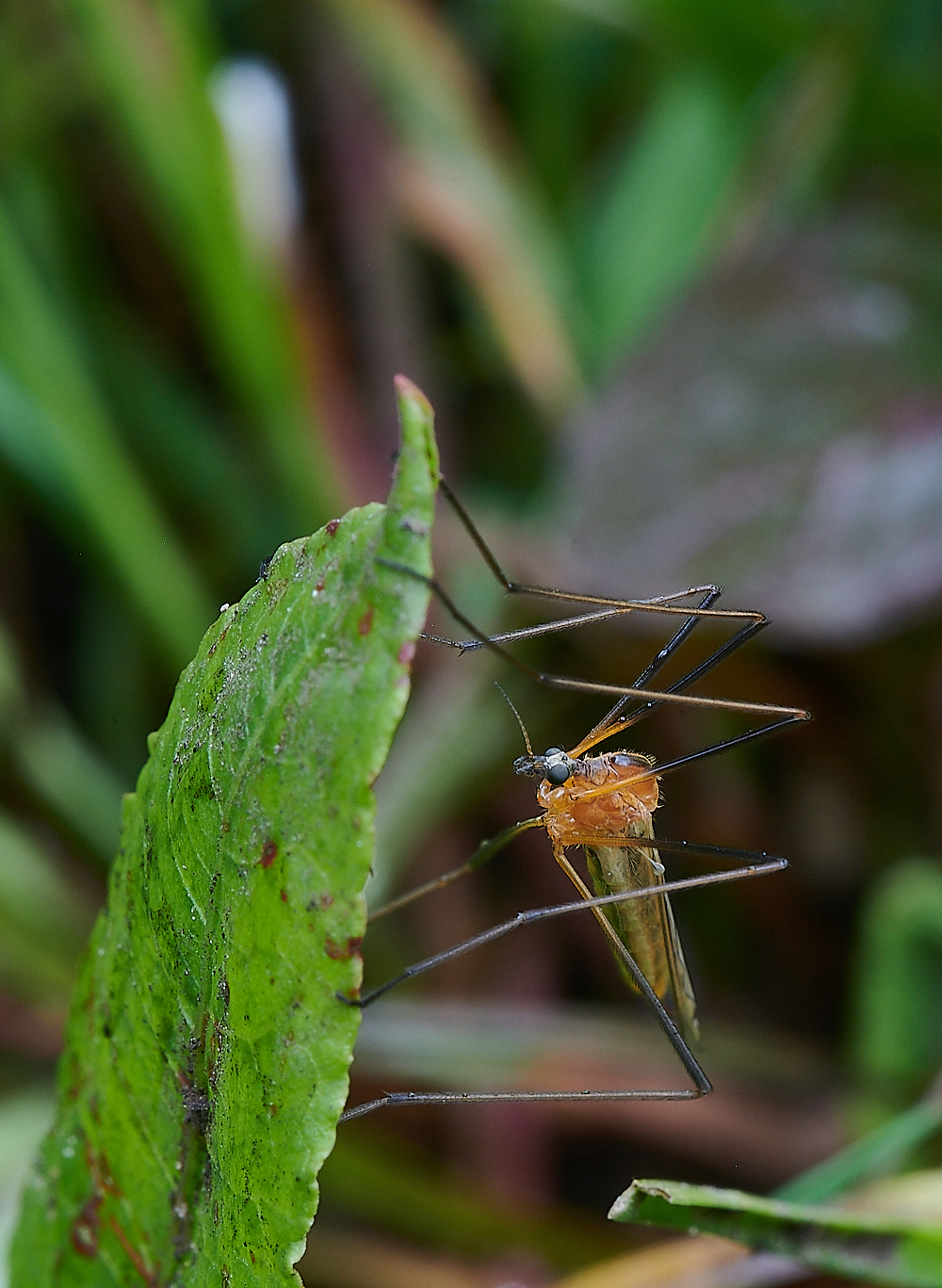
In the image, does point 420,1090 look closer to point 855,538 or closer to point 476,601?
point 476,601

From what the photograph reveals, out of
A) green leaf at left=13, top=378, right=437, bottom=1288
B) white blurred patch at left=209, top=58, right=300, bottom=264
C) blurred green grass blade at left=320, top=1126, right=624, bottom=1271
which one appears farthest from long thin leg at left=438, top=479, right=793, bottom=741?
white blurred patch at left=209, top=58, right=300, bottom=264

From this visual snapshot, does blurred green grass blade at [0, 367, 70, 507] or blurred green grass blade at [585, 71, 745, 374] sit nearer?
blurred green grass blade at [0, 367, 70, 507]

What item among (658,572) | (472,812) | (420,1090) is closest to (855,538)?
(658,572)

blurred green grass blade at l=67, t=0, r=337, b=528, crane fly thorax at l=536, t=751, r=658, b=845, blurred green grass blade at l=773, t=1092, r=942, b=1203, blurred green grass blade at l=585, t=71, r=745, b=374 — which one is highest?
blurred green grass blade at l=585, t=71, r=745, b=374

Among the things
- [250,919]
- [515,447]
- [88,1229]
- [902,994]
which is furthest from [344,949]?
[515,447]

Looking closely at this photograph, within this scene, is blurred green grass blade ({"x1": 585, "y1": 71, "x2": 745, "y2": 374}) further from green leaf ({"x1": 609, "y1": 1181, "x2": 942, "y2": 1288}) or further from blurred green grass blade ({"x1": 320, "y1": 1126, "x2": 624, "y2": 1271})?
green leaf ({"x1": 609, "y1": 1181, "x2": 942, "y2": 1288})

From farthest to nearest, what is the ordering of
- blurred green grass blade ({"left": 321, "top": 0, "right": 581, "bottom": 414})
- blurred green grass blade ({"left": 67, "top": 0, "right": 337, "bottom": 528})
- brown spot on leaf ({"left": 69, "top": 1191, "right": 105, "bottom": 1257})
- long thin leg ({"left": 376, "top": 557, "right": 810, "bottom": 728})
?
blurred green grass blade ({"left": 321, "top": 0, "right": 581, "bottom": 414}) → blurred green grass blade ({"left": 67, "top": 0, "right": 337, "bottom": 528}) → long thin leg ({"left": 376, "top": 557, "right": 810, "bottom": 728}) → brown spot on leaf ({"left": 69, "top": 1191, "right": 105, "bottom": 1257})
